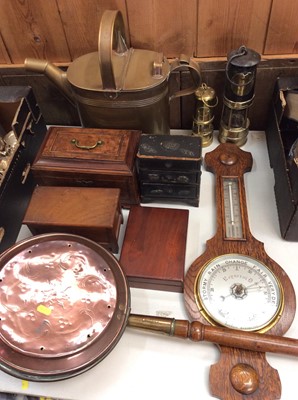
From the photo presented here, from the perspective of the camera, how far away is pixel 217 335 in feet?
2.39

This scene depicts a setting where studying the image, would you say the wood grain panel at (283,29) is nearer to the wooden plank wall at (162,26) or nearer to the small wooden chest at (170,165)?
the wooden plank wall at (162,26)

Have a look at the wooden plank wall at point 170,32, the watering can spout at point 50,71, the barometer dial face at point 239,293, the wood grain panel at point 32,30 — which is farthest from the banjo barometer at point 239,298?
the wood grain panel at point 32,30

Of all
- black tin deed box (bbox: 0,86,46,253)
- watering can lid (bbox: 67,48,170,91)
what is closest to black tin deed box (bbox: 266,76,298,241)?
watering can lid (bbox: 67,48,170,91)

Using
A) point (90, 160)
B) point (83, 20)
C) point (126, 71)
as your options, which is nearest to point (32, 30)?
point (83, 20)

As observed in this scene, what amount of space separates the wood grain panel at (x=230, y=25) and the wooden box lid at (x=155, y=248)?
49 cm

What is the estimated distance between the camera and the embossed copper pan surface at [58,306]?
2.23 feet

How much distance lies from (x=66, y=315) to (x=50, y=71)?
2.09 feet

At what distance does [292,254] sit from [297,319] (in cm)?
17

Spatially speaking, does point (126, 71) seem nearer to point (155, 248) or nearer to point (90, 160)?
point (90, 160)

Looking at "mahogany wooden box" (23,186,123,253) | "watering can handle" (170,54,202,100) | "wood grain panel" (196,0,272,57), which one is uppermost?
"wood grain panel" (196,0,272,57)

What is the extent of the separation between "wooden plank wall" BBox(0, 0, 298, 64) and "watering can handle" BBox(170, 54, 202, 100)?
10 cm

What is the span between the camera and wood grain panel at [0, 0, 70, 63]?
3.15ft

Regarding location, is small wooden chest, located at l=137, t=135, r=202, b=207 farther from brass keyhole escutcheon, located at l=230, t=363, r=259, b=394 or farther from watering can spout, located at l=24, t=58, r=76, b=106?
brass keyhole escutcheon, located at l=230, t=363, r=259, b=394

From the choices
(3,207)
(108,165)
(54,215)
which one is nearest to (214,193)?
(108,165)
